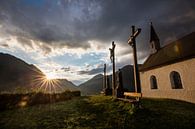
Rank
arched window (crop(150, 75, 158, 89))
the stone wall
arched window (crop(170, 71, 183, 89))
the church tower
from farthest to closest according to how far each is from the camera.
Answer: the church tower < arched window (crop(150, 75, 158, 89)) < arched window (crop(170, 71, 183, 89)) < the stone wall

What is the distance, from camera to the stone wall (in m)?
14.3

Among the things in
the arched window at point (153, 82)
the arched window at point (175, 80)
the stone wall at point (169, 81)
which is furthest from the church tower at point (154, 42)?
the arched window at point (175, 80)

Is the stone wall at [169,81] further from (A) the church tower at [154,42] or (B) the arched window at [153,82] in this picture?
(A) the church tower at [154,42]

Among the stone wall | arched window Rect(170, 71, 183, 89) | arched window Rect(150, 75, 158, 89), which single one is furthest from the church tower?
arched window Rect(170, 71, 183, 89)

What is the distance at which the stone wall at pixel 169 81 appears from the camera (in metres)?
14.3

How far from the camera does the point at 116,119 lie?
702 cm

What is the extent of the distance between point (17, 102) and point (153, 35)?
26276mm

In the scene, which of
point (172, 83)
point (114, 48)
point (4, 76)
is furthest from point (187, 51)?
point (4, 76)

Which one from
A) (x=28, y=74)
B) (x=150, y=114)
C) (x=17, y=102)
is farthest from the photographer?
(x=28, y=74)

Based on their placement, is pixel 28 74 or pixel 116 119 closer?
pixel 116 119

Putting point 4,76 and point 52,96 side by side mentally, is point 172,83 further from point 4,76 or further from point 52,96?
point 4,76

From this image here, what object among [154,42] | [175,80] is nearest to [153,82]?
[175,80]

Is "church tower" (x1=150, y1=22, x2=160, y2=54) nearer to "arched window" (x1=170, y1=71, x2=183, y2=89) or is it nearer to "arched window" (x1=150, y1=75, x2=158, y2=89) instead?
"arched window" (x1=150, y1=75, x2=158, y2=89)

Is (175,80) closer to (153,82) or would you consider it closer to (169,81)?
(169,81)
